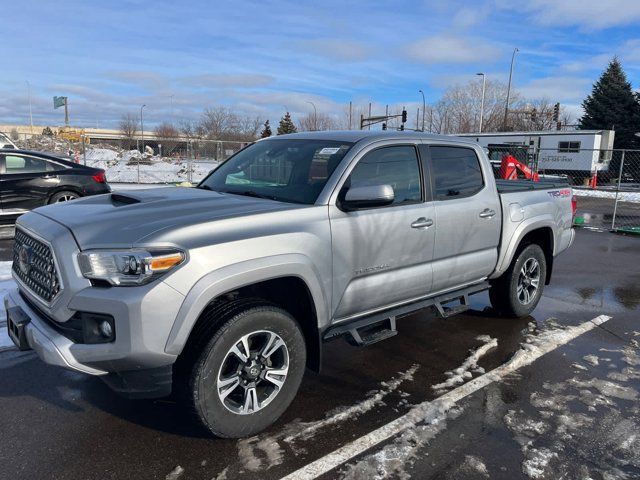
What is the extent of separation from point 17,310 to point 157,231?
1225mm

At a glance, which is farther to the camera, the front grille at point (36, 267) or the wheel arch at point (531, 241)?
the wheel arch at point (531, 241)

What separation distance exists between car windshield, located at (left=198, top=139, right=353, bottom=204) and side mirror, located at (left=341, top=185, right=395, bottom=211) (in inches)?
9.3

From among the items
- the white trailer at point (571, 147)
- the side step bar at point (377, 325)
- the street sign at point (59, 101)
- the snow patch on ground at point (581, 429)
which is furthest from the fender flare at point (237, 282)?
the street sign at point (59, 101)

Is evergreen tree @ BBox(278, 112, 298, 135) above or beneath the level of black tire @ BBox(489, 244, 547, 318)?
above

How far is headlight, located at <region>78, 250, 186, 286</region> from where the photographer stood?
281cm

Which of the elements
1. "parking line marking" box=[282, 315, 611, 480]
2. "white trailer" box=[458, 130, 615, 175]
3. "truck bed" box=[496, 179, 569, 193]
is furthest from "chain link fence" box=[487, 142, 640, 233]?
"parking line marking" box=[282, 315, 611, 480]

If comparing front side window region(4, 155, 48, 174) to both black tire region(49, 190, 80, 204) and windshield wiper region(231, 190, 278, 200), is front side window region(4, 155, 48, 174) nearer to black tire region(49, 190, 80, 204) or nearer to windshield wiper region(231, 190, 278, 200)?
black tire region(49, 190, 80, 204)

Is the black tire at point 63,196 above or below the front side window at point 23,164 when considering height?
below

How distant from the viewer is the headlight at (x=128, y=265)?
2.81 metres

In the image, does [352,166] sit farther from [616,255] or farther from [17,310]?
[616,255]

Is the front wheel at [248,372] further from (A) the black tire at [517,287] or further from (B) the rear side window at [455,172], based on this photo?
(A) the black tire at [517,287]

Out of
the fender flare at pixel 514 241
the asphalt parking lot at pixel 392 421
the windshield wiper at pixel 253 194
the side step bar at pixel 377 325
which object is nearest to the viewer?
the asphalt parking lot at pixel 392 421

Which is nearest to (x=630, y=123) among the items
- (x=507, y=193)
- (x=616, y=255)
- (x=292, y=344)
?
(x=616, y=255)

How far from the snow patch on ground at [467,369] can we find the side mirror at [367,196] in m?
1.60
